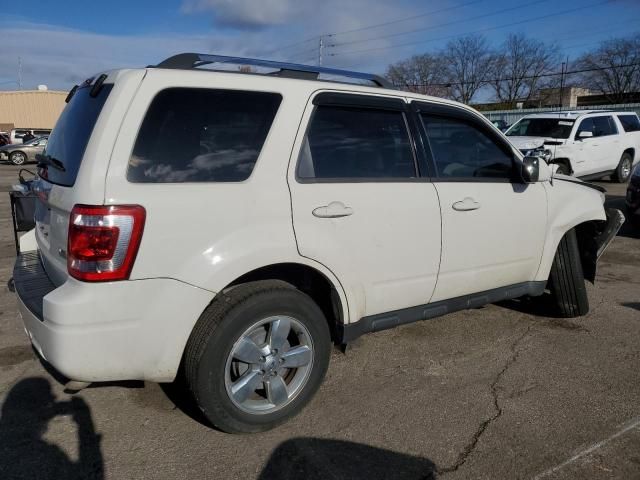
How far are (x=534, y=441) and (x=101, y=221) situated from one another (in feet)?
8.10

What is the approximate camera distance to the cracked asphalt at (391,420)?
2.66 m

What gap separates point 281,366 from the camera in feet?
9.65

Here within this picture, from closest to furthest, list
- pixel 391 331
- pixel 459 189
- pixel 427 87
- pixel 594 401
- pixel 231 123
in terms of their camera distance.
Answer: pixel 231 123 < pixel 594 401 < pixel 459 189 < pixel 391 331 < pixel 427 87

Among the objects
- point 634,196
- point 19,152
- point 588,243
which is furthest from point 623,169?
point 19,152

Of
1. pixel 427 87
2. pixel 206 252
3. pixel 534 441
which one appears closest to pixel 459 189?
pixel 534 441

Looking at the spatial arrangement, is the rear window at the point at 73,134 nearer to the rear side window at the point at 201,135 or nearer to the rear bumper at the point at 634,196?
the rear side window at the point at 201,135

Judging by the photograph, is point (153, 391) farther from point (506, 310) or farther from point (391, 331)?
point (506, 310)

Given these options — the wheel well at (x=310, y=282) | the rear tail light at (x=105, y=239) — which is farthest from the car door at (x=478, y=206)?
the rear tail light at (x=105, y=239)

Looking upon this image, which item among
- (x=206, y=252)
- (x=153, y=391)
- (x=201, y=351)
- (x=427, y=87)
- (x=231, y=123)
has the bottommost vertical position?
(x=153, y=391)

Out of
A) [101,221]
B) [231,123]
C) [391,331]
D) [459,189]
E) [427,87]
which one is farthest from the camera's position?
[427,87]

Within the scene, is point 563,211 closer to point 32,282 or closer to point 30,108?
point 32,282

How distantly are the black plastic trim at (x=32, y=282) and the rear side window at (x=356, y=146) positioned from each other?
1.47 m

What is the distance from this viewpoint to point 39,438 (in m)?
2.85

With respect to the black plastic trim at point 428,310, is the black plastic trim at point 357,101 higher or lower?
higher
